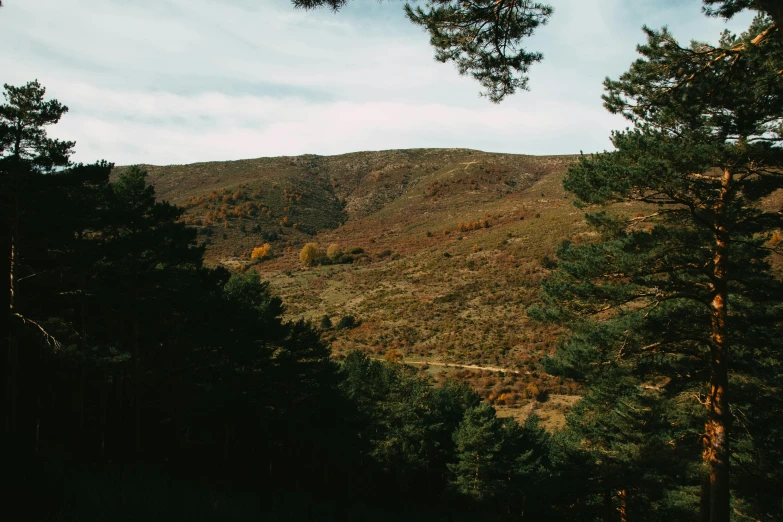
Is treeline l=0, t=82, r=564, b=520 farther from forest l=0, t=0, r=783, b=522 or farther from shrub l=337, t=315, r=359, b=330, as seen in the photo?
shrub l=337, t=315, r=359, b=330

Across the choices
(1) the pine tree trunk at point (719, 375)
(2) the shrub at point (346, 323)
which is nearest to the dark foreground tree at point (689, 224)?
(1) the pine tree trunk at point (719, 375)


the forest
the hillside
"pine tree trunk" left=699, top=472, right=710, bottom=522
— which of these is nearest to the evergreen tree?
the forest

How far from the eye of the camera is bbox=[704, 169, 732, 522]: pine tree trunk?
933cm

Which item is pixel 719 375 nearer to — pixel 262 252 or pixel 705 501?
pixel 705 501

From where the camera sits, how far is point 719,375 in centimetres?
991

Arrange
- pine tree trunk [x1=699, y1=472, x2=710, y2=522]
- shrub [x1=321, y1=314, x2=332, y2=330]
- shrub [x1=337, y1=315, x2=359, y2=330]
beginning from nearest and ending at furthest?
pine tree trunk [x1=699, y1=472, x2=710, y2=522] < shrub [x1=321, y1=314, x2=332, y2=330] < shrub [x1=337, y1=315, x2=359, y2=330]

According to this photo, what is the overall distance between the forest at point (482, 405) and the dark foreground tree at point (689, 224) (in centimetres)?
6

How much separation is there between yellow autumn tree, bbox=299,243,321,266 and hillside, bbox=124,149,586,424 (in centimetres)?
190

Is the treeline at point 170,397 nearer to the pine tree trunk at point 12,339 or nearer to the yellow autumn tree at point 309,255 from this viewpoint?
the pine tree trunk at point 12,339

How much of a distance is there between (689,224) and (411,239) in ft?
274

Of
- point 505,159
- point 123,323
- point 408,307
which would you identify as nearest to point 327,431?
point 123,323

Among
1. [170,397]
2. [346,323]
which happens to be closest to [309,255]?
[346,323]

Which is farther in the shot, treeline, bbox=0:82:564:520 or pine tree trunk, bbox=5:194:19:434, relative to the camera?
pine tree trunk, bbox=5:194:19:434

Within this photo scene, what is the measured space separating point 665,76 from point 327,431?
2432cm
